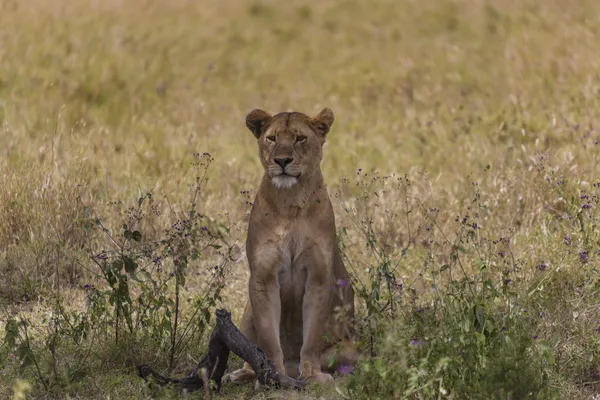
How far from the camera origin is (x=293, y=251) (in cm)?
559

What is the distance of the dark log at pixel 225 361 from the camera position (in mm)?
5277

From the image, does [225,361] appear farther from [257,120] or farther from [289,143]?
[257,120]

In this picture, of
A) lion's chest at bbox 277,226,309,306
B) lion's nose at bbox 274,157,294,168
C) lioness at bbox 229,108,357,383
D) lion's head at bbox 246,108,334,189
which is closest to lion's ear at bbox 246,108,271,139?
lion's head at bbox 246,108,334,189

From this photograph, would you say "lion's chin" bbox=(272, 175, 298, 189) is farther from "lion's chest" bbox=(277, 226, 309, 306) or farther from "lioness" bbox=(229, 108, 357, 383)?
"lion's chest" bbox=(277, 226, 309, 306)

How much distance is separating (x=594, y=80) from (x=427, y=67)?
11.9 ft

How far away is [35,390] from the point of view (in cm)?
548

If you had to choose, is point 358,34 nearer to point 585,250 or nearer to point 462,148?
point 462,148

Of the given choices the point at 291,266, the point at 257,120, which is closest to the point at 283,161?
the point at 257,120

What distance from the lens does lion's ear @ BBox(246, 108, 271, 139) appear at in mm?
5832

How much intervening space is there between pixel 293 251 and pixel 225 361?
649mm

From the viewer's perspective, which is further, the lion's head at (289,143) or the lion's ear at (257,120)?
the lion's ear at (257,120)

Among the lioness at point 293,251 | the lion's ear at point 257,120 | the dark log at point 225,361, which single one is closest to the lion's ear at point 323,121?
the lioness at point 293,251

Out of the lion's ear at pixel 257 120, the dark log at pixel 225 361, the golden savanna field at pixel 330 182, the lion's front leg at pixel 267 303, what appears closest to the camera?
the dark log at pixel 225 361

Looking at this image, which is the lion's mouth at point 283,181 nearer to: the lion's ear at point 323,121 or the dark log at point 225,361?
the lion's ear at point 323,121
